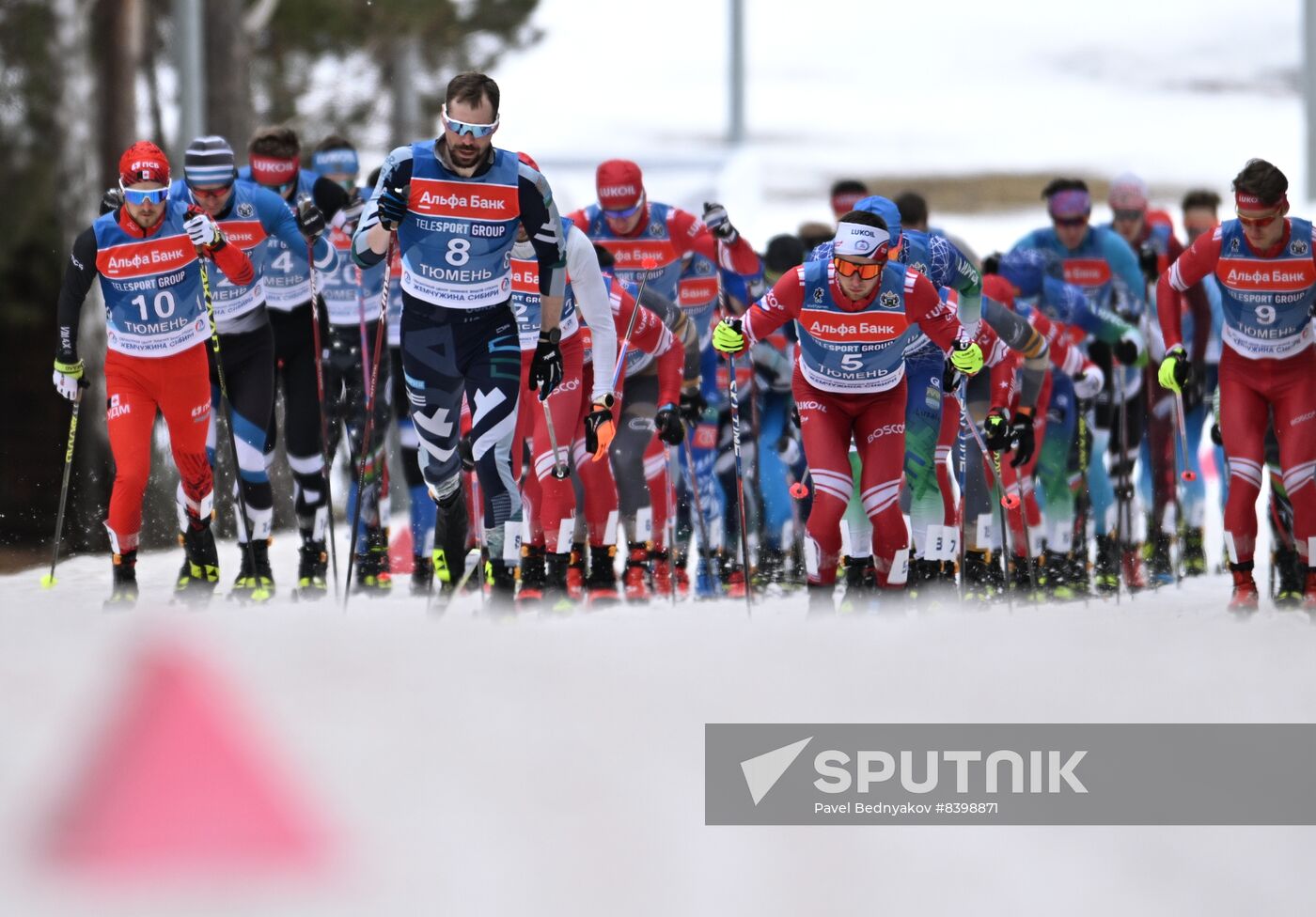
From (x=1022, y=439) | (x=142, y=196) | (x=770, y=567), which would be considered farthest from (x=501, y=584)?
(x=770, y=567)

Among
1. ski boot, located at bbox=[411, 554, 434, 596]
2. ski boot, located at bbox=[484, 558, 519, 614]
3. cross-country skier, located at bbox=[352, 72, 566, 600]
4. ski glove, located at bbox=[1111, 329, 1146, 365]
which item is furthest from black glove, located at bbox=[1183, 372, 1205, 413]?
ski boot, located at bbox=[484, 558, 519, 614]

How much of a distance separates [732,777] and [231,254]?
428 cm

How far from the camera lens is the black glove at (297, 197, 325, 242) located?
30.6ft

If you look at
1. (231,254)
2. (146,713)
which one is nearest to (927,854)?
(146,713)

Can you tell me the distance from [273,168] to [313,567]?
2.02 meters

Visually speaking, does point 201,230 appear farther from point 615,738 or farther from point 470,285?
point 615,738

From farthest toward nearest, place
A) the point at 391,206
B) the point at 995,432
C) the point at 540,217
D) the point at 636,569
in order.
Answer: the point at 636,569 → the point at 995,432 → the point at 540,217 → the point at 391,206

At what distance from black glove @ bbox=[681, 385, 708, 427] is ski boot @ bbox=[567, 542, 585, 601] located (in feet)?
2.81

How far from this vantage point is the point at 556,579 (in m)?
8.95

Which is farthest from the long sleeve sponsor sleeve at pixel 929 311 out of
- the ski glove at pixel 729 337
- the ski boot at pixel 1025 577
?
the ski boot at pixel 1025 577

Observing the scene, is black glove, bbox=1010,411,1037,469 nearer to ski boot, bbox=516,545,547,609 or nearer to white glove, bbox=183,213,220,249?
ski boot, bbox=516,545,547,609

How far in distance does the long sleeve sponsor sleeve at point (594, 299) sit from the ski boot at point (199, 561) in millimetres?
2132

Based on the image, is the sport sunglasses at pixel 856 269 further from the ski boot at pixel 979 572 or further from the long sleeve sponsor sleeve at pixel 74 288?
the long sleeve sponsor sleeve at pixel 74 288

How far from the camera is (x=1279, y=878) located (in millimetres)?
4973
